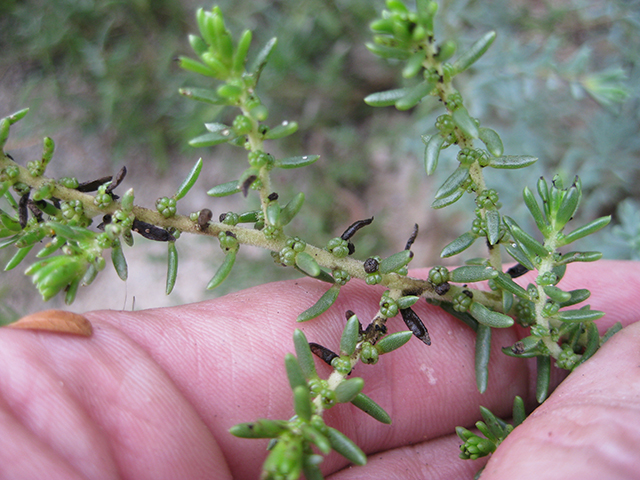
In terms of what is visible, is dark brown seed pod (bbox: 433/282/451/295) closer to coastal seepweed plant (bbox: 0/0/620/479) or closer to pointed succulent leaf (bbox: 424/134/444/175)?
coastal seepweed plant (bbox: 0/0/620/479)

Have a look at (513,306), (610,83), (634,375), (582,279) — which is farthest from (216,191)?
(610,83)

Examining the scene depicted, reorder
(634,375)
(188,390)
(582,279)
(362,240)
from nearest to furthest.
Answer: (634,375) → (188,390) → (582,279) → (362,240)

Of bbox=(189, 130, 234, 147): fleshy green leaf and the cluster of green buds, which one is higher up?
bbox=(189, 130, 234, 147): fleshy green leaf

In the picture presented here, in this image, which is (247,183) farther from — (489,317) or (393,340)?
(489,317)

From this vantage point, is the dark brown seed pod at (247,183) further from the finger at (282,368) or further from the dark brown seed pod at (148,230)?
the finger at (282,368)

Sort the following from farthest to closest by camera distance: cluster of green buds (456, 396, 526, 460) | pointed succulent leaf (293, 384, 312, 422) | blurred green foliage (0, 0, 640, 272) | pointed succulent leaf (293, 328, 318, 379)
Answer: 1. blurred green foliage (0, 0, 640, 272)
2. cluster of green buds (456, 396, 526, 460)
3. pointed succulent leaf (293, 328, 318, 379)
4. pointed succulent leaf (293, 384, 312, 422)

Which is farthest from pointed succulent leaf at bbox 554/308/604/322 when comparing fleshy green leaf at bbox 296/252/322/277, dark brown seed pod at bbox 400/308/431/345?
fleshy green leaf at bbox 296/252/322/277

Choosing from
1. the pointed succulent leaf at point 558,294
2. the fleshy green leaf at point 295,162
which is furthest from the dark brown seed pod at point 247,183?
the pointed succulent leaf at point 558,294

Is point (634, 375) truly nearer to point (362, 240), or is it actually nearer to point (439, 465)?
point (439, 465)

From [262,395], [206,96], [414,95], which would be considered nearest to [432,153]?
[414,95]
